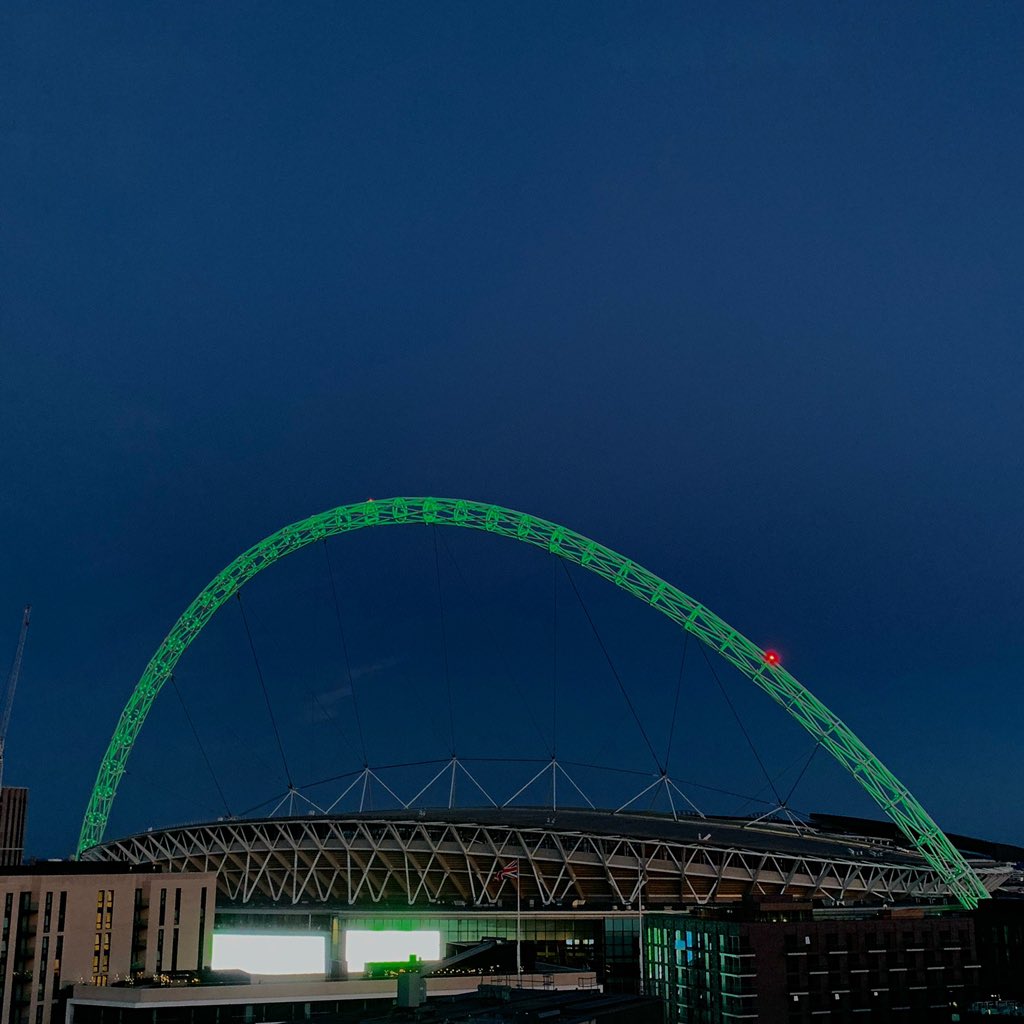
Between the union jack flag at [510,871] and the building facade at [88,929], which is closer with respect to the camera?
the building facade at [88,929]

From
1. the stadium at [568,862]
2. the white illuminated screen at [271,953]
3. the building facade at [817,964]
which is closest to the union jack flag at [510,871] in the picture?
the stadium at [568,862]

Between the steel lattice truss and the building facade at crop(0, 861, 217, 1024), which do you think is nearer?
the building facade at crop(0, 861, 217, 1024)

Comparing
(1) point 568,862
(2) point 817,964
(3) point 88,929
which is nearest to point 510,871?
(1) point 568,862

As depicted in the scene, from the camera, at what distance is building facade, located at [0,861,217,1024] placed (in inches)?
2692

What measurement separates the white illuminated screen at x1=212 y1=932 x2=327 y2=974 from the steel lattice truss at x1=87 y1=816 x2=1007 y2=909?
699 cm

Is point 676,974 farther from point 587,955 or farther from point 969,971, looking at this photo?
point 969,971

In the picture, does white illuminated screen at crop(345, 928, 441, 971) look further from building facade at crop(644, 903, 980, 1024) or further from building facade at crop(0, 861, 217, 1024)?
building facade at crop(644, 903, 980, 1024)

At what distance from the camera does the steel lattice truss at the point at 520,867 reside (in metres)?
95.3

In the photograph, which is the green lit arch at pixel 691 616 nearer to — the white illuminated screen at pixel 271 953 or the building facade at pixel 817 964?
the building facade at pixel 817 964

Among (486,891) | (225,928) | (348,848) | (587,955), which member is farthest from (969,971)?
(225,928)

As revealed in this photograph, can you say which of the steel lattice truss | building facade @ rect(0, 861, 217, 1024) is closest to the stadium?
the steel lattice truss

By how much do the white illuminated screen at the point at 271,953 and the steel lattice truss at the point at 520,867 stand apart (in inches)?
275

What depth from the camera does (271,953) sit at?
9350 cm

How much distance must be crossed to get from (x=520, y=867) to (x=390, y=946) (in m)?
13.1
